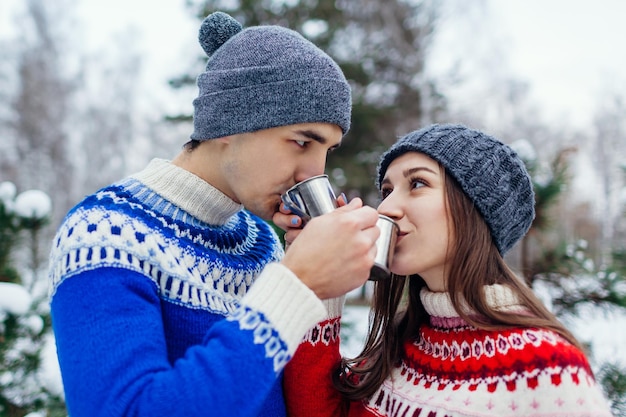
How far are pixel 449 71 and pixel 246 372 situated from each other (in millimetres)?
13225

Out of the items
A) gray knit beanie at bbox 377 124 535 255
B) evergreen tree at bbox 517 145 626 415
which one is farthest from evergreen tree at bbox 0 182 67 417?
evergreen tree at bbox 517 145 626 415

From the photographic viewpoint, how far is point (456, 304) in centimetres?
158

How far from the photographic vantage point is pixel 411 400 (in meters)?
1.54

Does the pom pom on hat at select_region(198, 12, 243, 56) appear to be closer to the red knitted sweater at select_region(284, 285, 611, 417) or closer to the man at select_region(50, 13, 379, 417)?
the man at select_region(50, 13, 379, 417)

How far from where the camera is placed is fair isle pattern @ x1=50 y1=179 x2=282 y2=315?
4.05 feet

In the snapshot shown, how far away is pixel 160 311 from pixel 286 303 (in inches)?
13.9

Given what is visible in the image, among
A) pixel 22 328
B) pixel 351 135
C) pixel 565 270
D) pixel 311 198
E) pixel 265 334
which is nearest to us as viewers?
pixel 265 334

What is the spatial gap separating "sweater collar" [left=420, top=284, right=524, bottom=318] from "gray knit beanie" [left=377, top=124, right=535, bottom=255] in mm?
187

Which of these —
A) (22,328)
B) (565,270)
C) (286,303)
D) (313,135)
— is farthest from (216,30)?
(565,270)

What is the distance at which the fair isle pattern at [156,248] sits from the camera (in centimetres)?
124

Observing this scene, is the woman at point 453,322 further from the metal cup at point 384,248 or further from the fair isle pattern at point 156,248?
the fair isle pattern at point 156,248

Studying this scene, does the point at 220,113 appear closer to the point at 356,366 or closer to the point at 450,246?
the point at 450,246

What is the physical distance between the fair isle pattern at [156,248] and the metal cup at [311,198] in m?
0.27

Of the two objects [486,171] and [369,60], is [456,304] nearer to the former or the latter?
[486,171]
